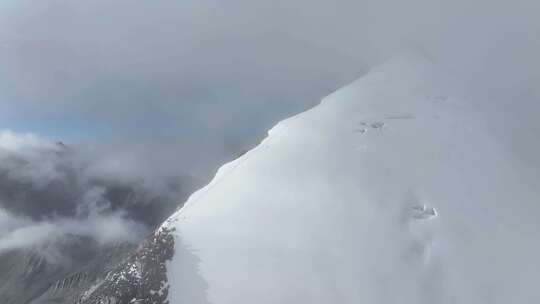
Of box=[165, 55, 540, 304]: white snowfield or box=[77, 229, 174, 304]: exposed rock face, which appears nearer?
box=[165, 55, 540, 304]: white snowfield

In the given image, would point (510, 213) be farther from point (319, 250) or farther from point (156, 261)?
point (156, 261)

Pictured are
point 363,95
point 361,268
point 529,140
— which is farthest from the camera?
point 363,95

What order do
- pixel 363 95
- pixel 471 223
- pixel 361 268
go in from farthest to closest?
1. pixel 363 95
2. pixel 471 223
3. pixel 361 268

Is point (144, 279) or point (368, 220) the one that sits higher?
point (368, 220)

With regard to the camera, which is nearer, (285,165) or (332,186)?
(332,186)

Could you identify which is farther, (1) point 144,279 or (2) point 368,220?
(2) point 368,220

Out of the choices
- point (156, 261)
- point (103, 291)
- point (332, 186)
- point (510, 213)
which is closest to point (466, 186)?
point (510, 213)

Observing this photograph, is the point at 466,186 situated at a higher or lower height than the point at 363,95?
lower

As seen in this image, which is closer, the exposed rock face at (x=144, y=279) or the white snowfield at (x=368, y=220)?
the white snowfield at (x=368, y=220)
